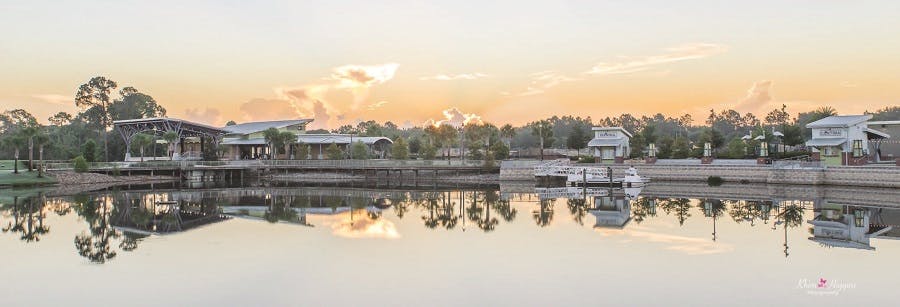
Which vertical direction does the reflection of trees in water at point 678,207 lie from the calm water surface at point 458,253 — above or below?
above

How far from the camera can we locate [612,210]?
33.2 meters

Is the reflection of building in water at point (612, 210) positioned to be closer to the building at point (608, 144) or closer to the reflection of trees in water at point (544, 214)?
the reflection of trees in water at point (544, 214)

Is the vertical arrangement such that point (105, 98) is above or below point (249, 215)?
above

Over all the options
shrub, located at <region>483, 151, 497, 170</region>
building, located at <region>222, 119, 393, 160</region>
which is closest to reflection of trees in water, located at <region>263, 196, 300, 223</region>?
shrub, located at <region>483, 151, 497, 170</region>

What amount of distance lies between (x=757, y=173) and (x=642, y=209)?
21988mm

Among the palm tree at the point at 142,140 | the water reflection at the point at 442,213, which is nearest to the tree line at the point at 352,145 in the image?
the palm tree at the point at 142,140

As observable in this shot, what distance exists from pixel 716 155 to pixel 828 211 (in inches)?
1204

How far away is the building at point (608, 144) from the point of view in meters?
61.9

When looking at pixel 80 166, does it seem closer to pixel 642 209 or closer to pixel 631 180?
pixel 631 180

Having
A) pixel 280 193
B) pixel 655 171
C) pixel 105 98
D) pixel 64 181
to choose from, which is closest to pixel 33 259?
pixel 280 193

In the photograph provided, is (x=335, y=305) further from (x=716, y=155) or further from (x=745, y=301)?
(x=716, y=155)

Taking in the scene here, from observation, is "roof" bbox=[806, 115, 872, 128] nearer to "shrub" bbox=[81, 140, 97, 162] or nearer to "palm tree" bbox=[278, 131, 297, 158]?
"palm tree" bbox=[278, 131, 297, 158]

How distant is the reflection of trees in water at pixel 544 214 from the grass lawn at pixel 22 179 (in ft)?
136

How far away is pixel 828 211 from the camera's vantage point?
31047 mm
